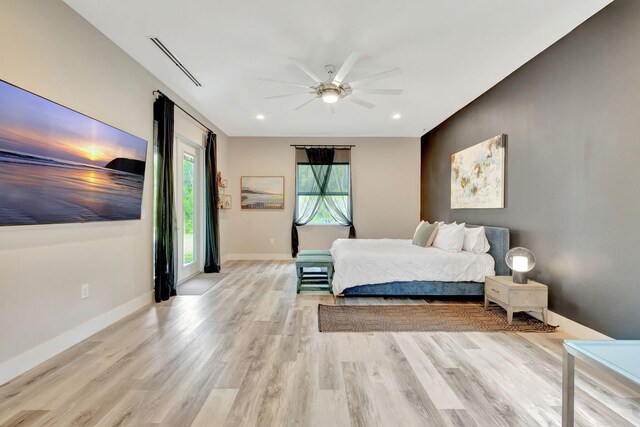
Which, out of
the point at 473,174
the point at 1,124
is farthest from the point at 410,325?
the point at 1,124

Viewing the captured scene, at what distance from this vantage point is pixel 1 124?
1729mm

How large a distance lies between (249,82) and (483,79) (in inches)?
118

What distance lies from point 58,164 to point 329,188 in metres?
5.01

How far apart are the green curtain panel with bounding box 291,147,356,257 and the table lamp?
3.78 metres

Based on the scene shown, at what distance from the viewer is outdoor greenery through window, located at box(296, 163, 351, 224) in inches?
261

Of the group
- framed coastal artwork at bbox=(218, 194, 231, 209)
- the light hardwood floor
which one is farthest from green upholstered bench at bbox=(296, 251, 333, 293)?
framed coastal artwork at bbox=(218, 194, 231, 209)

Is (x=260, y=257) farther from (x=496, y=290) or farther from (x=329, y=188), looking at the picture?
(x=496, y=290)

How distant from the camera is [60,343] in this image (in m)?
2.31

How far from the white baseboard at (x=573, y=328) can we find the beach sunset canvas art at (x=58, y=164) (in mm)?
4494

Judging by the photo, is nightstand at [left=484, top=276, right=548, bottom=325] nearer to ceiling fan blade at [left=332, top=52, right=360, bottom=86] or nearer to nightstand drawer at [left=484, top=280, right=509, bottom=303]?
nightstand drawer at [left=484, top=280, right=509, bottom=303]

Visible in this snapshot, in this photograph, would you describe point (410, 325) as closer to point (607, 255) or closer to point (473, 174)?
point (607, 255)

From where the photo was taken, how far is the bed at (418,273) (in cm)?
361

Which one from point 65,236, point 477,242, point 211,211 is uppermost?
point 211,211

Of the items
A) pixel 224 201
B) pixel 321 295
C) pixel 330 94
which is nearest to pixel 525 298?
pixel 321 295
